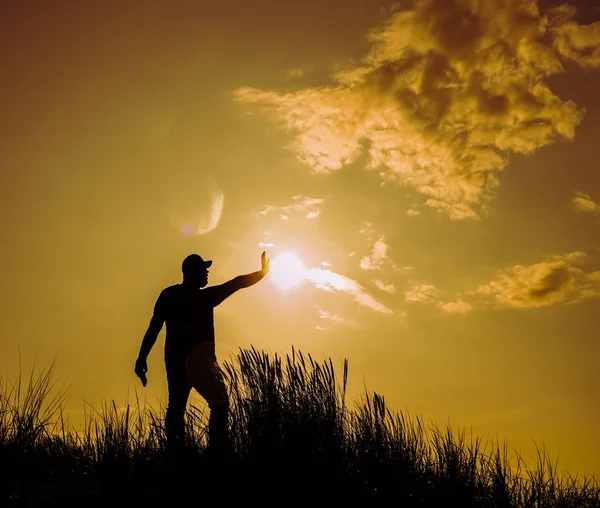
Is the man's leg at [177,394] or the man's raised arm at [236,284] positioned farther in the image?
the man's raised arm at [236,284]

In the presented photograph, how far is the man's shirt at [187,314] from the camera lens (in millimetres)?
7406

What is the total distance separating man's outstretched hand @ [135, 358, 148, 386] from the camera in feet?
24.8

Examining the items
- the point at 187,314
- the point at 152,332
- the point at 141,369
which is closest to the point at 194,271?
the point at 187,314

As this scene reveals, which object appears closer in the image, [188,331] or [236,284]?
[188,331]

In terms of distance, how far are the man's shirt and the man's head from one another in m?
0.08

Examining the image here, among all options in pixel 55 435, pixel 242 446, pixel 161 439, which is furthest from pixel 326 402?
pixel 55 435

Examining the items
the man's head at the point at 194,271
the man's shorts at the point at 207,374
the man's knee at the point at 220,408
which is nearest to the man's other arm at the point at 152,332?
the man's head at the point at 194,271

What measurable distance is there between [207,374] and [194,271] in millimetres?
1349

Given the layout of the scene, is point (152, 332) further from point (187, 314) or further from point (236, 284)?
point (236, 284)

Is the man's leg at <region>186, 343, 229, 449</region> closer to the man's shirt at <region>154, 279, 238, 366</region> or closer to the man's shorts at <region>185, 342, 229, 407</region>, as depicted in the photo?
the man's shorts at <region>185, 342, 229, 407</region>

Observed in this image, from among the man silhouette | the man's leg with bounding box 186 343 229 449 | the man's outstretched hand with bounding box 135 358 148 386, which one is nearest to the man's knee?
the man's leg with bounding box 186 343 229 449

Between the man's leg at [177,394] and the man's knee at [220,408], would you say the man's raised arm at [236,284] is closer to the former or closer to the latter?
the man's leg at [177,394]

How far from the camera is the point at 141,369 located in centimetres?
758

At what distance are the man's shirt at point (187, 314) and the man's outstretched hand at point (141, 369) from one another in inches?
13.0
